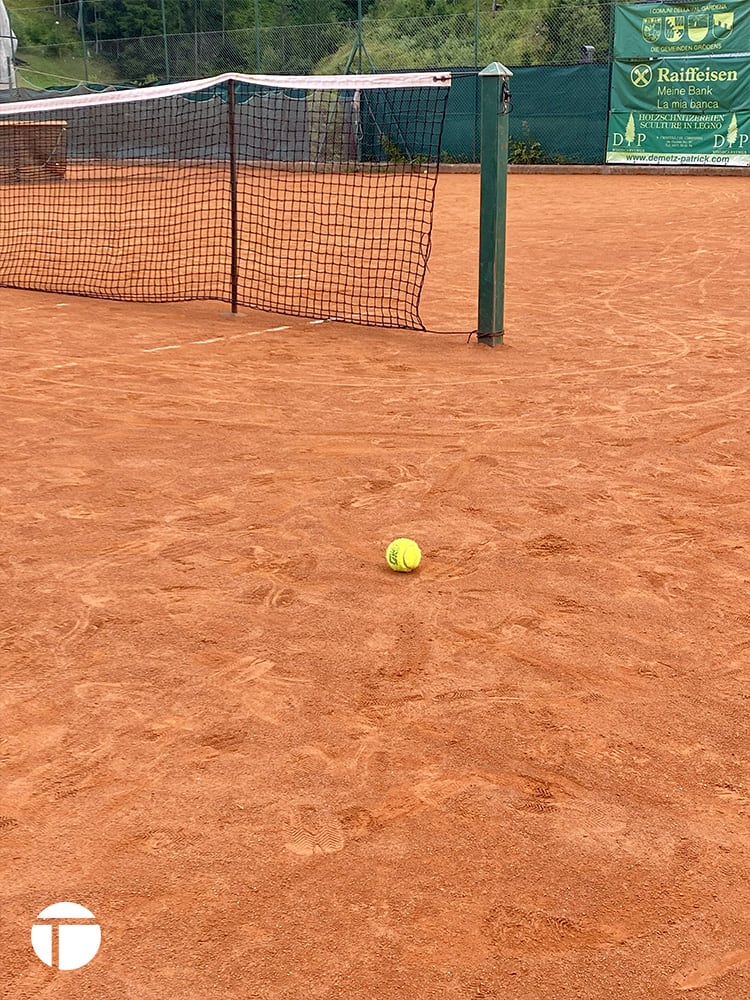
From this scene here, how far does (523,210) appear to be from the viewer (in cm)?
1798

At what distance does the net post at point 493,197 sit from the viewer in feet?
26.8

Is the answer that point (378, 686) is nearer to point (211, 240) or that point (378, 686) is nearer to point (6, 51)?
point (211, 240)

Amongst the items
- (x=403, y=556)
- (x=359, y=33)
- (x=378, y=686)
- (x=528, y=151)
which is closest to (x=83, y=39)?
(x=359, y=33)

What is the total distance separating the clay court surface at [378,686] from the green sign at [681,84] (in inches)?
731

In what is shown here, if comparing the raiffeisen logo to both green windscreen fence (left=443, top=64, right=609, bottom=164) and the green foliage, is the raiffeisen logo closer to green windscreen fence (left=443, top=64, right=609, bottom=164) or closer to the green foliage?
green windscreen fence (left=443, top=64, right=609, bottom=164)

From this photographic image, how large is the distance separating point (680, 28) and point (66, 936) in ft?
83.7

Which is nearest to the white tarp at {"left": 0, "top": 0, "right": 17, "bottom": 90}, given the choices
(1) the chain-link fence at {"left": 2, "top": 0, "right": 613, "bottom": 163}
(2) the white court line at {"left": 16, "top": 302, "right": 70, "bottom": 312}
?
(1) the chain-link fence at {"left": 2, "top": 0, "right": 613, "bottom": 163}

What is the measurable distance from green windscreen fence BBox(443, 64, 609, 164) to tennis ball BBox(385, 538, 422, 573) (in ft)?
75.8

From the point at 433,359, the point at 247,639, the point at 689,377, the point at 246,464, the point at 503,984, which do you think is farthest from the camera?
the point at 433,359

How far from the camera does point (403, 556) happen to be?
14.1 feet

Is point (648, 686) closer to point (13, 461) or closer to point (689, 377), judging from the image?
point (13, 461)

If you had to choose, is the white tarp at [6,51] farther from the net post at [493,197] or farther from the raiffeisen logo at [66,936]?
the raiffeisen logo at [66,936]

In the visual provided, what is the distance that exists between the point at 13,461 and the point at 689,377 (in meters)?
4.26

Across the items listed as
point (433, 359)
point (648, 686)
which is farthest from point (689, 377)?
point (648, 686)
